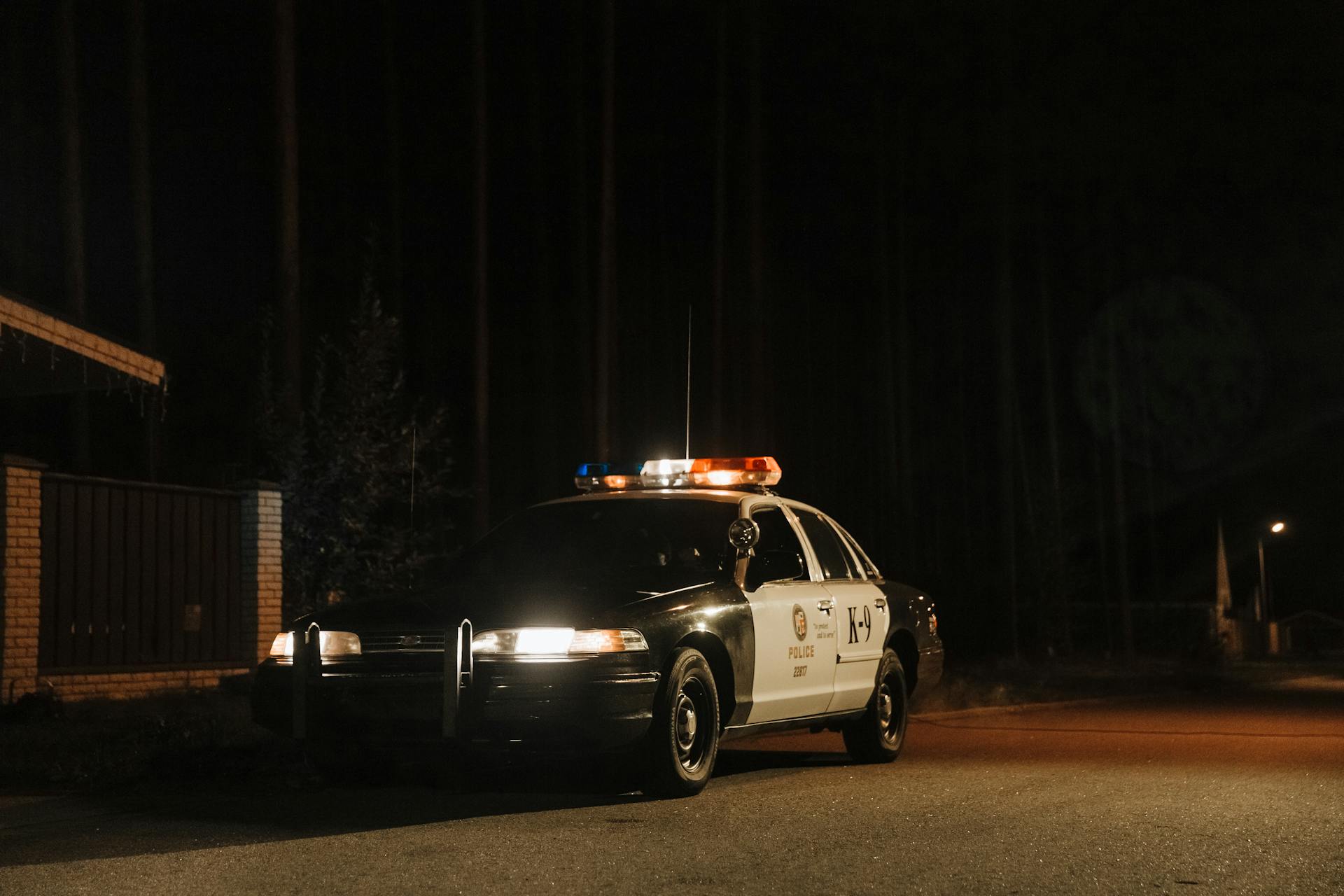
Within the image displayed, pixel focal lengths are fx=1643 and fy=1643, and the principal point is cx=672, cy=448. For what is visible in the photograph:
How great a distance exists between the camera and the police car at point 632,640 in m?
8.99

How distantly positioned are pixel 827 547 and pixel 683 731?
2.84 metres

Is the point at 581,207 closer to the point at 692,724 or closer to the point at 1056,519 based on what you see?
the point at 1056,519

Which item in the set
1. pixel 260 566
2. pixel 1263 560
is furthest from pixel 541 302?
pixel 1263 560

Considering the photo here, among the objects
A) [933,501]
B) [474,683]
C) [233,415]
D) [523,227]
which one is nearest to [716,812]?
[474,683]

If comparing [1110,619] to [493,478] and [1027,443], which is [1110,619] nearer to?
[1027,443]

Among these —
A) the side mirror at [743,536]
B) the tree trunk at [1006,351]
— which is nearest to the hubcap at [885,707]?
the side mirror at [743,536]

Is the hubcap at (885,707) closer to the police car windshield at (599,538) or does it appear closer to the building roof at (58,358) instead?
the police car windshield at (599,538)

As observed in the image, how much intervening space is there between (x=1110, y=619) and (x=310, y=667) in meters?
62.5

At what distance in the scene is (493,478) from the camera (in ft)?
195

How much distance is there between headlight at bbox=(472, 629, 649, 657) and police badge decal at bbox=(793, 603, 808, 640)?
2.18 metres

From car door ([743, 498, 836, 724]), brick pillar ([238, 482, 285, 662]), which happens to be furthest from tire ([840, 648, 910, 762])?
brick pillar ([238, 482, 285, 662])

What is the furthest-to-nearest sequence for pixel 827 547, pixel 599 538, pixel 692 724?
pixel 827 547 < pixel 599 538 < pixel 692 724

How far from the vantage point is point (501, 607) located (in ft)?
30.6

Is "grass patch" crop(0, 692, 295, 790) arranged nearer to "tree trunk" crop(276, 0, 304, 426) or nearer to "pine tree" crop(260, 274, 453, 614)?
"pine tree" crop(260, 274, 453, 614)
